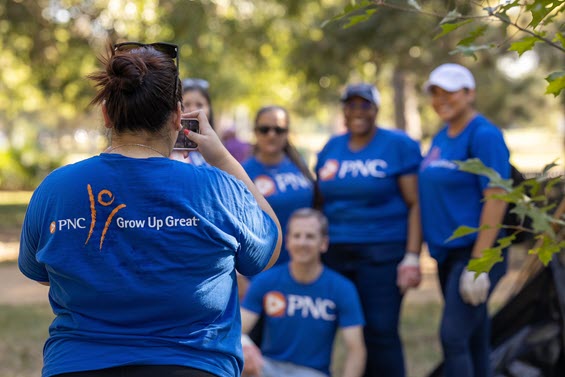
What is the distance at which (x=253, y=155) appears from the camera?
5094 mm

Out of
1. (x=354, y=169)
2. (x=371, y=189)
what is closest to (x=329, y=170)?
(x=354, y=169)

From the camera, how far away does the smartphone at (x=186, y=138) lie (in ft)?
7.46

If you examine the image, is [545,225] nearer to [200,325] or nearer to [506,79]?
[200,325]

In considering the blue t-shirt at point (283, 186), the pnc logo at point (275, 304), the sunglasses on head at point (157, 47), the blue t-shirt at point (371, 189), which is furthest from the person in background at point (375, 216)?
the sunglasses on head at point (157, 47)

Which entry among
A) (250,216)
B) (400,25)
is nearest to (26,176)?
(400,25)

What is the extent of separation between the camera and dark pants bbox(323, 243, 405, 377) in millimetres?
4660

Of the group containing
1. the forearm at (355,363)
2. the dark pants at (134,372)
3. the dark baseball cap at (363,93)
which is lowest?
the forearm at (355,363)

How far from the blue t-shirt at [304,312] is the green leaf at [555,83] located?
2.36 m

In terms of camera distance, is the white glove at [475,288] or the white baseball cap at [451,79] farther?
the white baseball cap at [451,79]

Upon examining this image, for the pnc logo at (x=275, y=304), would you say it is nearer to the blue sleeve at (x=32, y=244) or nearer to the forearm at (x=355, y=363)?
the forearm at (x=355, y=363)

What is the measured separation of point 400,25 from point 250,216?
368 inches

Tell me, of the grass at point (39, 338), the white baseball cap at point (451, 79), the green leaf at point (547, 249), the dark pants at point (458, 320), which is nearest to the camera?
the green leaf at point (547, 249)

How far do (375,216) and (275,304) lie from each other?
0.75m

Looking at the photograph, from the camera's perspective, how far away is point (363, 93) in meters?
4.70
